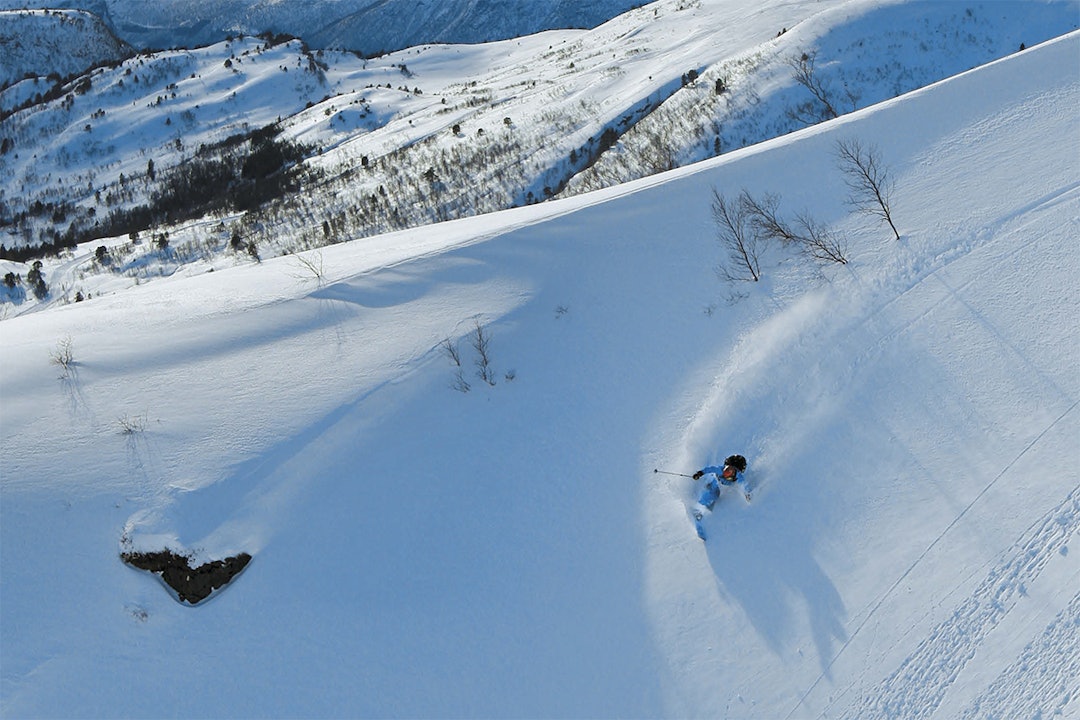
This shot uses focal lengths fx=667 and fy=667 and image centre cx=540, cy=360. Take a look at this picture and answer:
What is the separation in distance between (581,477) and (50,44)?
12265 centimetres

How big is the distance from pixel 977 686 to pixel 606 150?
2918cm

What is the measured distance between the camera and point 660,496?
1334 centimetres

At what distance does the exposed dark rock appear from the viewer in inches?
471

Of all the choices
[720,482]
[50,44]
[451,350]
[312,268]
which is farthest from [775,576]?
[50,44]

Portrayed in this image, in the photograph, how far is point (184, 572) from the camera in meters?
12.0

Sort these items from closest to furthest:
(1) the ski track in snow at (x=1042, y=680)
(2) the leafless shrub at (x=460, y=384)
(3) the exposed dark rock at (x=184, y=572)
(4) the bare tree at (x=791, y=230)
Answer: (1) the ski track in snow at (x=1042, y=680) → (3) the exposed dark rock at (x=184, y=572) → (2) the leafless shrub at (x=460, y=384) → (4) the bare tree at (x=791, y=230)

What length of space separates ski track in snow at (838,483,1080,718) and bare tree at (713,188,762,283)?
8.64 m

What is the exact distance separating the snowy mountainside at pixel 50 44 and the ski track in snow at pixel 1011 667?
385ft

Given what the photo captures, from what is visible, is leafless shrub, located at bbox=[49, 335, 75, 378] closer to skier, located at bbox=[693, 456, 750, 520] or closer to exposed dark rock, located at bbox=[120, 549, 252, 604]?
exposed dark rock, located at bbox=[120, 549, 252, 604]

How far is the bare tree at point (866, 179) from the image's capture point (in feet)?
58.6

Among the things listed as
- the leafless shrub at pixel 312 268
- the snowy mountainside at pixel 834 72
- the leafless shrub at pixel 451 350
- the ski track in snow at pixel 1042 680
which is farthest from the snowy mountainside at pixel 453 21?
the ski track in snow at pixel 1042 680

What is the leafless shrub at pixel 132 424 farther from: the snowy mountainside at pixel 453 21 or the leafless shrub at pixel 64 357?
the snowy mountainside at pixel 453 21

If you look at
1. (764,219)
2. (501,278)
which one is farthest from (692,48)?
(501,278)

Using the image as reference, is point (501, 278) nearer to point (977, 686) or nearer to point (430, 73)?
point (977, 686)
